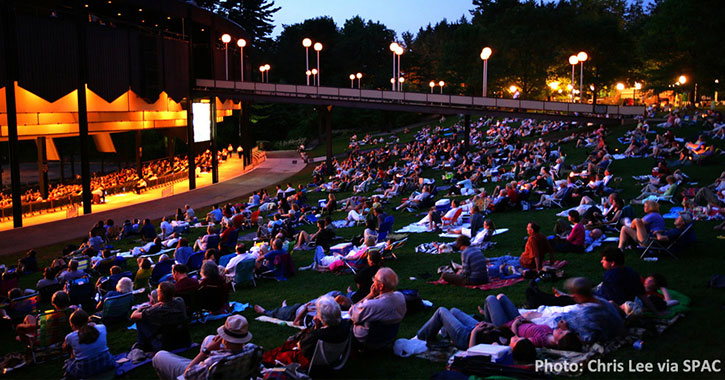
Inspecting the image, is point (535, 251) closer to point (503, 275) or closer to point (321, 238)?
point (503, 275)

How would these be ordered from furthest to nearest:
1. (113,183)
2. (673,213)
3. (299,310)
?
(113,183) < (673,213) < (299,310)

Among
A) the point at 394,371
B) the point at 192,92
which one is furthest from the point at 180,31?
the point at 394,371

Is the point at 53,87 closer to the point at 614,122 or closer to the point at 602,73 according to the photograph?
the point at 614,122

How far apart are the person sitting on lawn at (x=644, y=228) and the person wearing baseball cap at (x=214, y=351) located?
7786 millimetres

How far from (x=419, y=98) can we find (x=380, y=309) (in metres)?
28.7

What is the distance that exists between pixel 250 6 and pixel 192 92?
53.5 metres

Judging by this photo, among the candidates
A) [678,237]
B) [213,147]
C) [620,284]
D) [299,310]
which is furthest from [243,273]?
[213,147]

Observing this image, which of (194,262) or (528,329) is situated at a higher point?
(528,329)

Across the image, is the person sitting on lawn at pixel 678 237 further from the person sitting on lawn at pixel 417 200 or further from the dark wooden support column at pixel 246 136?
Result: the dark wooden support column at pixel 246 136

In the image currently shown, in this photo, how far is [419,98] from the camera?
113 feet

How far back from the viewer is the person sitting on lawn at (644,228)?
10.8 m

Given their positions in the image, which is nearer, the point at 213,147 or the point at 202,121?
the point at 213,147

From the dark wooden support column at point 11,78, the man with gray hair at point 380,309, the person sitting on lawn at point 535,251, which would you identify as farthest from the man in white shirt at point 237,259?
the dark wooden support column at point 11,78

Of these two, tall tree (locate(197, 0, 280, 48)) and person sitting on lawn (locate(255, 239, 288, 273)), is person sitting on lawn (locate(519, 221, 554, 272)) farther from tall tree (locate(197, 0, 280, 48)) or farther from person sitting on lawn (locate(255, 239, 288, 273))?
tall tree (locate(197, 0, 280, 48))
